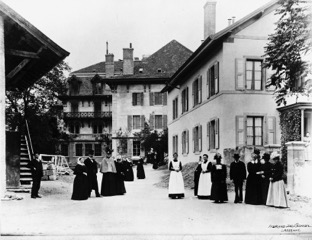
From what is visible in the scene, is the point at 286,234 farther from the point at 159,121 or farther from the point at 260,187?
the point at 159,121

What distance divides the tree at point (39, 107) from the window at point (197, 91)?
16.7 m

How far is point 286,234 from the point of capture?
27.0 ft

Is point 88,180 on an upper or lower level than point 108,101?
lower

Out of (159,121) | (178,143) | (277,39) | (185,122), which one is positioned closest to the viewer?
(277,39)

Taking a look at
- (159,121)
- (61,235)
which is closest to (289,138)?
(61,235)

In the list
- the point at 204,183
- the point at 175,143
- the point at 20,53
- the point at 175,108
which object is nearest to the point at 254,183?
the point at 204,183

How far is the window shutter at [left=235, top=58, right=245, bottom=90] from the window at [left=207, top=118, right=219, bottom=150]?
1969mm

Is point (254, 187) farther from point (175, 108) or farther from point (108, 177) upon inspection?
point (175, 108)

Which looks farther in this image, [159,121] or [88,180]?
[159,121]

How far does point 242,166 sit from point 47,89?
98.0 ft

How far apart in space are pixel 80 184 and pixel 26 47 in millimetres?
4621

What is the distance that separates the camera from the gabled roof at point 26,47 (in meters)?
11.8

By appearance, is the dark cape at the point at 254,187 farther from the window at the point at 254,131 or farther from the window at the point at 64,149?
the window at the point at 64,149

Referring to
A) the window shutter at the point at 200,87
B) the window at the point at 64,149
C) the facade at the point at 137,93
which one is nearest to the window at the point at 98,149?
the facade at the point at 137,93
